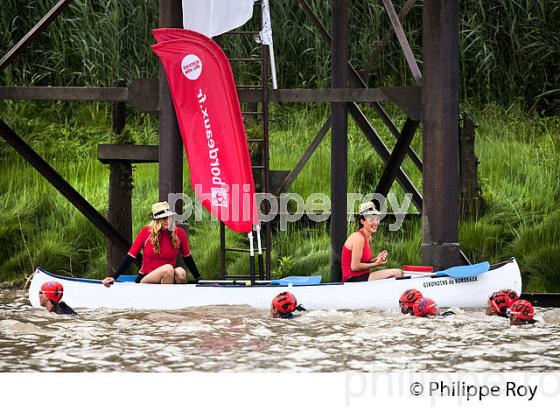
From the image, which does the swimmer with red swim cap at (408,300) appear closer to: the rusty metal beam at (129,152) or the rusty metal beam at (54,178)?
the rusty metal beam at (129,152)

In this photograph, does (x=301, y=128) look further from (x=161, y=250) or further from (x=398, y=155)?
(x=161, y=250)

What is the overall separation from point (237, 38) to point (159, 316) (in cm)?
742

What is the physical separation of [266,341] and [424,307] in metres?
1.74

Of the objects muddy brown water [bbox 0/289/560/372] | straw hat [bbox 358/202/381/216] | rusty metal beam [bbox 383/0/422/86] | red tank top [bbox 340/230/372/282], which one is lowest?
muddy brown water [bbox 0/289/560/372]

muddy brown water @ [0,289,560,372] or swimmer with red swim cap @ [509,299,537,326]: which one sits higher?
swimmer with red swim cap @ [509,299,537,326]

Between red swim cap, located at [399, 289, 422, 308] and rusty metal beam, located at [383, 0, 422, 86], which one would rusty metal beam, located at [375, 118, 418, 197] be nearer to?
rusty metal beam, located at [383, 0, 422, 86]

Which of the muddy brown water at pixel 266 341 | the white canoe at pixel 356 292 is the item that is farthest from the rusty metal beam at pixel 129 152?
the muddy brown water at pixel 266 341

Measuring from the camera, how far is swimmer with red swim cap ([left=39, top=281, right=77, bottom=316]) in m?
13.0

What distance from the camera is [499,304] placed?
12430 millimetres

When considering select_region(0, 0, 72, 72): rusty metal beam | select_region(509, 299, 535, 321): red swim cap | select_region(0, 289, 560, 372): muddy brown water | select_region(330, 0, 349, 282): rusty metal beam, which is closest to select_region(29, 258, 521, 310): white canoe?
select_region(0, 289, 560, 372): muddy brown water

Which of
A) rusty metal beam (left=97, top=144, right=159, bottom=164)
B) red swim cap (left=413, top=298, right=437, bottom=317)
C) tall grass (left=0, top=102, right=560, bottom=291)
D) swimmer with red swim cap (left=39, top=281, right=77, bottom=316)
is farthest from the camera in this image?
tall grass (left=0, top=102, right=560, bottom=291)

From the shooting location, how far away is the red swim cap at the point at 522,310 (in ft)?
39.5

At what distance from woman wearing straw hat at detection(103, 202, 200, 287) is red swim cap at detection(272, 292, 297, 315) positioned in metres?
1.14

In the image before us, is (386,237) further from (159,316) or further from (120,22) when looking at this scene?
(120,22)
